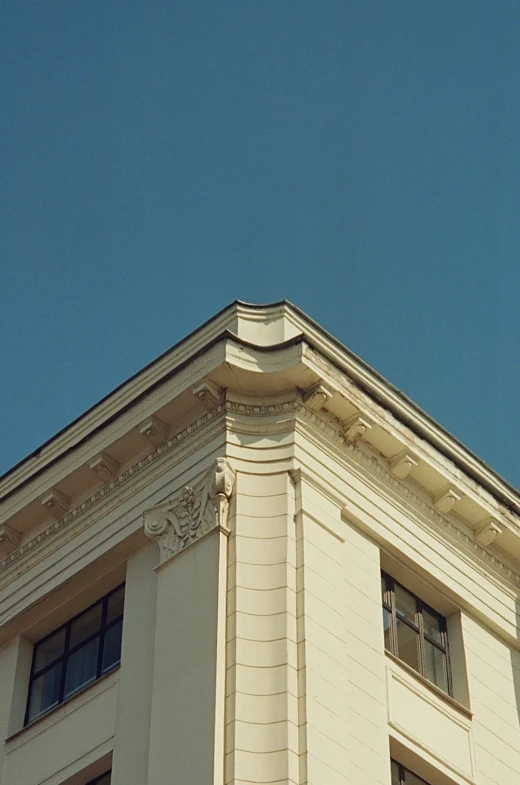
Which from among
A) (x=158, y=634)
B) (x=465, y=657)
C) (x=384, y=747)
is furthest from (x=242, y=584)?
(x=465, y=657)

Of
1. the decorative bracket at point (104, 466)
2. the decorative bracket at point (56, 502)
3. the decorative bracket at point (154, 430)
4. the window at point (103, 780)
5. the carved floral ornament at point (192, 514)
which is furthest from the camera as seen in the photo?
the decorative bracket at point (56, 502)

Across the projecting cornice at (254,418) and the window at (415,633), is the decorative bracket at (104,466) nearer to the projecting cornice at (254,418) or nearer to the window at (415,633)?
the projecting cornice at (254,418)

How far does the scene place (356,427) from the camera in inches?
1046

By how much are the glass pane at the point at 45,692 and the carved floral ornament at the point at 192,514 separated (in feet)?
9.55

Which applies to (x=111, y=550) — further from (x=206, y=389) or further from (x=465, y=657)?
(x=465, y=657)

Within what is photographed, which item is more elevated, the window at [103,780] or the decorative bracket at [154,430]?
the decorative bracket at [154,430]

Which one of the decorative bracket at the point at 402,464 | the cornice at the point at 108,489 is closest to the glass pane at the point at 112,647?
the cornice at the point at 108,489

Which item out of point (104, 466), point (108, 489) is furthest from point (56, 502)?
point (104, 466)

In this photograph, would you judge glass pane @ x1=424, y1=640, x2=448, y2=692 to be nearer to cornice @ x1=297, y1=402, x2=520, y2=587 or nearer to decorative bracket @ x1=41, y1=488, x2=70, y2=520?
cornice @ x1=297, y1=402, x2=520, y2=587

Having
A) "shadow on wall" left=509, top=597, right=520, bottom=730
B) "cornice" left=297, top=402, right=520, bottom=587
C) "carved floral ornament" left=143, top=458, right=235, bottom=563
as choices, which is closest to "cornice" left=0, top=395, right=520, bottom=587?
"cornice" left=297, top=402, right=520, bottom=587

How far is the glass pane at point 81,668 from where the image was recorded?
25795 mm

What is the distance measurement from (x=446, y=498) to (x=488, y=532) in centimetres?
105

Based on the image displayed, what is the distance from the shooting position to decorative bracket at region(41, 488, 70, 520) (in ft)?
90.9

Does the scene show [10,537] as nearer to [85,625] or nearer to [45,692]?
[85,625]
